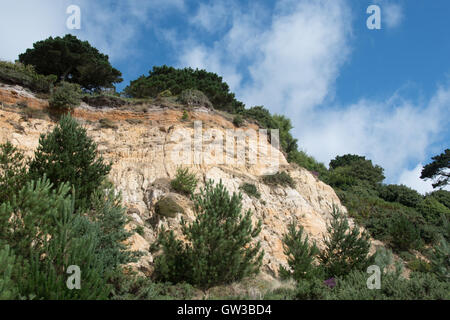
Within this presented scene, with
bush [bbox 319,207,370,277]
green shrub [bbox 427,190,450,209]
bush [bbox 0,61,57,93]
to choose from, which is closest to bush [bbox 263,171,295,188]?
bush [bbox 319,207,370,277]

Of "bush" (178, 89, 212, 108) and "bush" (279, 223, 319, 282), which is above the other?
"bush" (178, 89, 212, 108)

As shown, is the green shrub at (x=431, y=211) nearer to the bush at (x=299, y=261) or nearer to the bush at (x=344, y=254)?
the bush at (x=344, y=254)

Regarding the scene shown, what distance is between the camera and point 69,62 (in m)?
27.3

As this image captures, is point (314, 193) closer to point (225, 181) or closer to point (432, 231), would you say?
point (225, 181)

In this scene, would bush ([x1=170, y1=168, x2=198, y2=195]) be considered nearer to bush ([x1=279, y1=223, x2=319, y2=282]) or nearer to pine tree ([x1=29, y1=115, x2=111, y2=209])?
pine tree ([x1=29, y1=115, x2=111, y2=209])

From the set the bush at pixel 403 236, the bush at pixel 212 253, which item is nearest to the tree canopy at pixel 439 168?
the bush at pixel 403 236

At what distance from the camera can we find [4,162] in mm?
11742

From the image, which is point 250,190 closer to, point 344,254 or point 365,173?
point 344,254

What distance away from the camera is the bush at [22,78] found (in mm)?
20062

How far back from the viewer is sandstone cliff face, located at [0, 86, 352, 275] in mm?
15523

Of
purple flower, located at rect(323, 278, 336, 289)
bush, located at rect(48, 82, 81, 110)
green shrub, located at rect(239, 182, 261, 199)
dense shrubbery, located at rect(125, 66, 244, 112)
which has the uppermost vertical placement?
dense shrubbery, located at rect(125, 66, 244, 112)

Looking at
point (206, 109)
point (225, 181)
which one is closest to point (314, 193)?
point (225, 181)

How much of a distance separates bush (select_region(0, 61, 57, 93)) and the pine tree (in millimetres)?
10159
